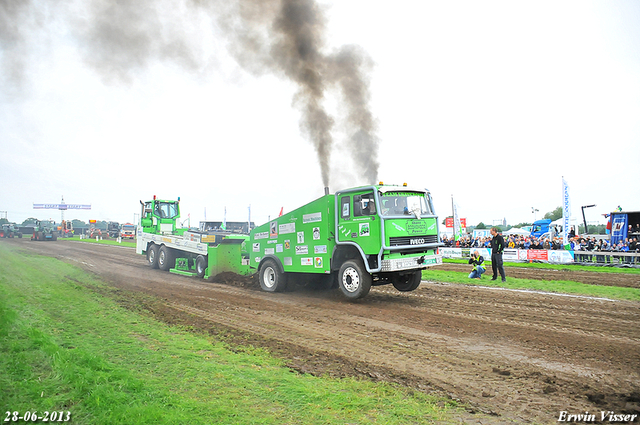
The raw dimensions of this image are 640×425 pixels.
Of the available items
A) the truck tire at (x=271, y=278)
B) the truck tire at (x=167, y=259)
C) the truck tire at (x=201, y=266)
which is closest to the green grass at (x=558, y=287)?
the truck tire at (x=271, y=278)

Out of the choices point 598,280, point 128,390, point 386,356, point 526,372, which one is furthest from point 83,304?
point 598,280

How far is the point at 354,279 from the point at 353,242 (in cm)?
88

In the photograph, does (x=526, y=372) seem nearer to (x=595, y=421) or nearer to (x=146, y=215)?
(x=595, y=421)

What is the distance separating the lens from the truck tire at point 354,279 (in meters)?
8.93

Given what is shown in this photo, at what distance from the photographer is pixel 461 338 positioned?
19.8 ft

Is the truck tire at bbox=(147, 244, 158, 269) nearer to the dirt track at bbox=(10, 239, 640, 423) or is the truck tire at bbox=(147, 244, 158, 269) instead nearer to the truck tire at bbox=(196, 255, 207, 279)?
the truck tire at bbox=(196, 255, 207, 279)

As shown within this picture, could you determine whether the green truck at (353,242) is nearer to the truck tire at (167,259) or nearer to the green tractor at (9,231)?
the truck tire at (167,259)

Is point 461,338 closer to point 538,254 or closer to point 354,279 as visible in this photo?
point 354,279

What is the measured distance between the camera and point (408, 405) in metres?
3.68

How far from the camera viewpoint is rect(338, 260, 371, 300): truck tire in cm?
893

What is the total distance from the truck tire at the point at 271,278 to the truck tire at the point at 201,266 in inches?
133

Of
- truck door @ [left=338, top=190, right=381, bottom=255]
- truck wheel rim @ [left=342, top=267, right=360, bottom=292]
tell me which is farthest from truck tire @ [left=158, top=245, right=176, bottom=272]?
truck wheel rim @ [left=342, top=267, right=360, bottom=292]

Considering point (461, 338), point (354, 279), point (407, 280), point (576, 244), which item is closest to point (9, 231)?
point (354, 279)

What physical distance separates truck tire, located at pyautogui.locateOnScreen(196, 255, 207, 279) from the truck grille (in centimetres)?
812
